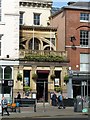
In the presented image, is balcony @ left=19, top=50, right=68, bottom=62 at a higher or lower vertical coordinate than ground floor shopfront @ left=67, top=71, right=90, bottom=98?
higher

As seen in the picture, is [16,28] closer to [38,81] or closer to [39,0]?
[38,81]

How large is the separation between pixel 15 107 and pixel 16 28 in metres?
14.0

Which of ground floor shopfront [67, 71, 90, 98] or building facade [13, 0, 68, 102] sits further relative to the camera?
ground floor shopfront [67, 71, 90, 98]

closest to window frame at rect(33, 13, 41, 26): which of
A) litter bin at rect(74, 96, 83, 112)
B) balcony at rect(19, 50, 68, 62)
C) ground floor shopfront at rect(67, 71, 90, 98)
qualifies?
balcony at rect(19, 50, 68, 62)

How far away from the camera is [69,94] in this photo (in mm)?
40375

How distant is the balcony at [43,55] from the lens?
39.6m

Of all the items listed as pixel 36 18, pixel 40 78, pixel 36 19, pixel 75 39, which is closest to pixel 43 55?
pixel 40 78

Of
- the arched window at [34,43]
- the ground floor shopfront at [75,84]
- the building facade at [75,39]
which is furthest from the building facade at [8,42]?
the ground floor shopfront at [75,84]

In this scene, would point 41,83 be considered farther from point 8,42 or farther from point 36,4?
point 36,4

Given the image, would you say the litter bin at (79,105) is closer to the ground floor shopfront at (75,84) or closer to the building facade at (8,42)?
the building facade at (8,42)

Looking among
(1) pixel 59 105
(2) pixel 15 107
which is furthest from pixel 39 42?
(2) pixel 15 107

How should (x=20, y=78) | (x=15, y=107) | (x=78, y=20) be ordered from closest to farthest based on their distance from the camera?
(x=15, y=107) < (x=20, y=78) < (x=78, y=20)

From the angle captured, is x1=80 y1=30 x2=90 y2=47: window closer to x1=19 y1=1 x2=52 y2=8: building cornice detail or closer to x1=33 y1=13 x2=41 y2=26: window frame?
x1=33 y1=13 x2=41 y2=26: window frame

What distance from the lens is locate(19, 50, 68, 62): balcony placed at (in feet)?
130
